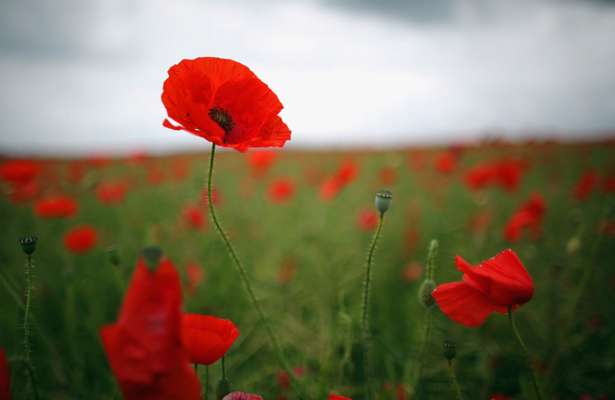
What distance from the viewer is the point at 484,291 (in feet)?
2.86

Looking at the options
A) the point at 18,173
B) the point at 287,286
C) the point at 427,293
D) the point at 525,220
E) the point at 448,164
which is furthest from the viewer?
the point at 448,164

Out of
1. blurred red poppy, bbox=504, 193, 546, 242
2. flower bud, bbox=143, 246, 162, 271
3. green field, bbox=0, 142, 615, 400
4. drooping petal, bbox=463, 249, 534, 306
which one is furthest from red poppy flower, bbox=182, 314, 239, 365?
blurred red poppy, bbox=504, 193, 546, 242

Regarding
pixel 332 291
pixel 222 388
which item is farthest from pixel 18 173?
pixel 222 388

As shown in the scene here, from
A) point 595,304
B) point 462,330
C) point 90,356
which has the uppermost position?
point 595,304

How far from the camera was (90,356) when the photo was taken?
195cm

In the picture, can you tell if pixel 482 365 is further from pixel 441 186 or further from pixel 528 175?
pixel 528 175

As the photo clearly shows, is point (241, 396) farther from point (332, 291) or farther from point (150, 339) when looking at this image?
point (332, 291)

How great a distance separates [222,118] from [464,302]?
895 millimetres

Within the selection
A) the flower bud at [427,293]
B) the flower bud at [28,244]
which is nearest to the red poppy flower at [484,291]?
the flower bud at [427,293]

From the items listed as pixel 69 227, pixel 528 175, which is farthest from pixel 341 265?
pixel 528 175

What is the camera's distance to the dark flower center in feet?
3.76

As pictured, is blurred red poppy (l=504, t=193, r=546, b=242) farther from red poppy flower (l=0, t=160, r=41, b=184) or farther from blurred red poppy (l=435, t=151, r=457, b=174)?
red poppy flower (l=0, t=160, r=41, b=184)

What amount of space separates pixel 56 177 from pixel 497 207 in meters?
6.67

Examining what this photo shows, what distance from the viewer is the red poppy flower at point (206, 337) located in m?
0.77
